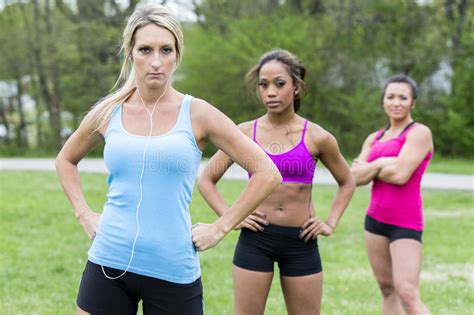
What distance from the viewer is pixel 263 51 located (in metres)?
24.6

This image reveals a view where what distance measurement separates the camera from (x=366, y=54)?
2480 cm

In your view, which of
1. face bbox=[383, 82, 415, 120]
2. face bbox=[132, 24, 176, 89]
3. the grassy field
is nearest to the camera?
face bbox=[132, 24, 176, 89]

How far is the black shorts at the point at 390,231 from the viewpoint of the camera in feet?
15.9

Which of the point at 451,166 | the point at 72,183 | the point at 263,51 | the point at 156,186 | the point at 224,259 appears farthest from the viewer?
the point at 263,51

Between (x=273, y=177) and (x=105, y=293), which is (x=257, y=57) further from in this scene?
(x=105, y=293)

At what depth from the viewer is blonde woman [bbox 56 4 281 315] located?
2826mm

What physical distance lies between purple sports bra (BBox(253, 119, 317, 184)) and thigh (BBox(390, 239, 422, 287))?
1.15 metres

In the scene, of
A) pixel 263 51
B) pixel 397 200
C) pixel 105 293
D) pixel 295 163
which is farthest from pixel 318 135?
pixel 263 51

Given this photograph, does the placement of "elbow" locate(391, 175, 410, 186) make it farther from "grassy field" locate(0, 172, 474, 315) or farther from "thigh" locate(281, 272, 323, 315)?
"grassy field" locate(0, 172, 474, 315)

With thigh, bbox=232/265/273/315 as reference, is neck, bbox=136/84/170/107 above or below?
above

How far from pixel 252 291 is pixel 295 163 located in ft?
2.73

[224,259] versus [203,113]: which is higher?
[203,113]

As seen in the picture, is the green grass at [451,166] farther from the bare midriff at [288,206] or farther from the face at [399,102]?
the bare midriff at [288,206]

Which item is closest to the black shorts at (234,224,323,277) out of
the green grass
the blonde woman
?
the blonde woman
